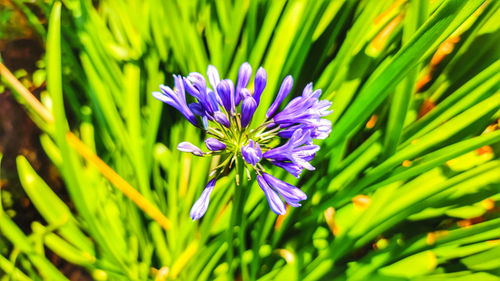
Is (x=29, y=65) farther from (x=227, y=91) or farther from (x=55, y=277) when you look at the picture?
(x=227, y=91)

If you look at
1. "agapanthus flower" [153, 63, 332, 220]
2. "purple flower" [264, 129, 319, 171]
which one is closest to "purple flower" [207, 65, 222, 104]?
"agapanthus flower" [153, 63, 332, 220]

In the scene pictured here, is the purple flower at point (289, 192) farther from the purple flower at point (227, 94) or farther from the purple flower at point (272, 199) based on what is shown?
the purple flower at point (227, 94)

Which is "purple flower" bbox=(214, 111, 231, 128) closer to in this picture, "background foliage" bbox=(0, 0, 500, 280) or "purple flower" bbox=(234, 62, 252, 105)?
"purple flower" bbox=(234, 62, 252, 105)

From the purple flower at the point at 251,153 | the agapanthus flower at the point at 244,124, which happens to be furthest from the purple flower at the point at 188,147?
the purple flower at the point at 251,153

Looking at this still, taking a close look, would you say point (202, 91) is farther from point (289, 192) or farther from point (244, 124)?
point (289, 192)

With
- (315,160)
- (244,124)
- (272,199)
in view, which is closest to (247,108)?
(244,124)

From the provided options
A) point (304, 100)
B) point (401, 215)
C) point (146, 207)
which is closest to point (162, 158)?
point (146, 207)
